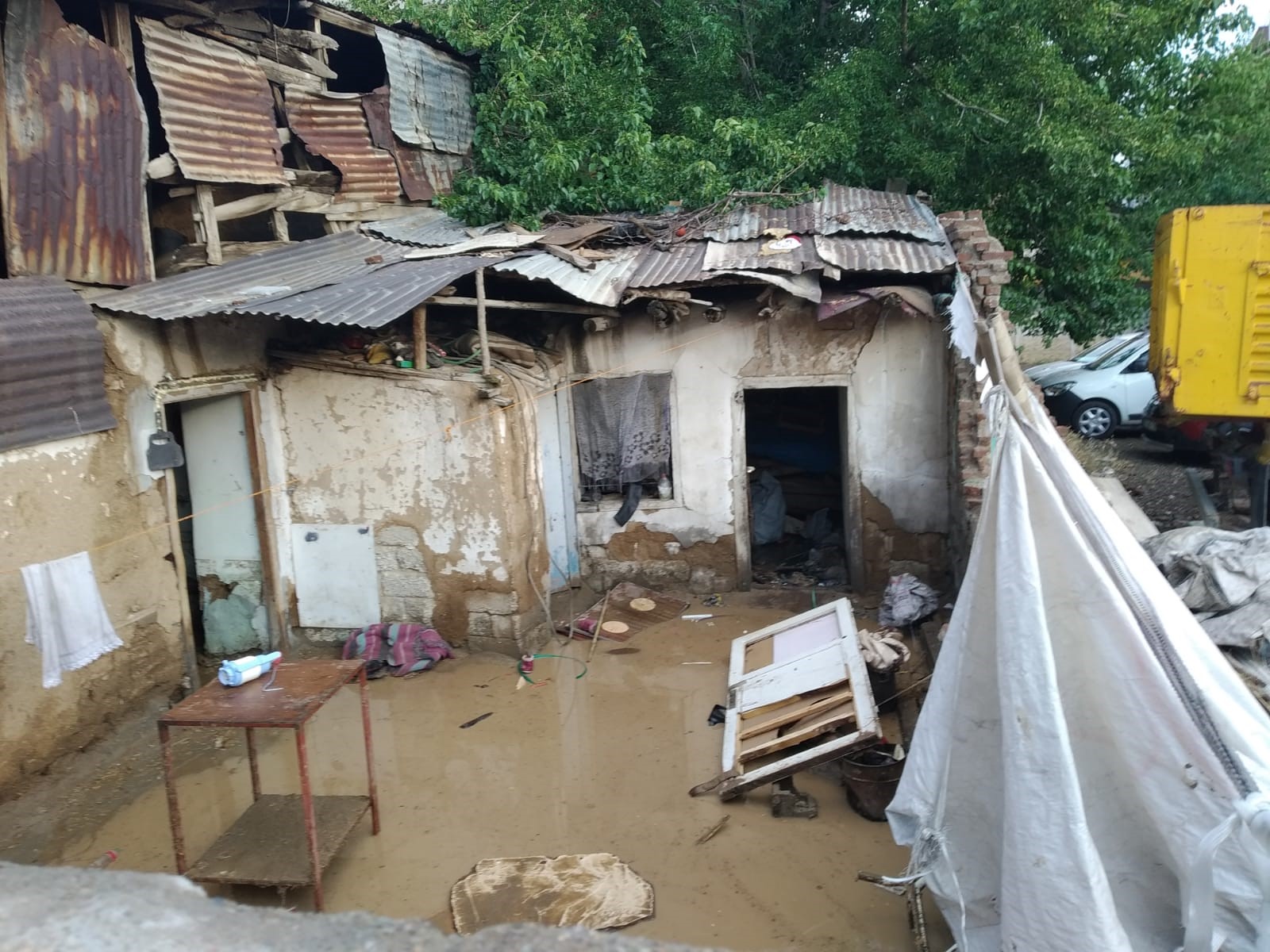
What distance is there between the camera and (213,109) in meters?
7.30

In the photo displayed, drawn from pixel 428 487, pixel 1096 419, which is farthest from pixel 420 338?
pixel 1096 419

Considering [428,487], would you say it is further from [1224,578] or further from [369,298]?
[1224,578]

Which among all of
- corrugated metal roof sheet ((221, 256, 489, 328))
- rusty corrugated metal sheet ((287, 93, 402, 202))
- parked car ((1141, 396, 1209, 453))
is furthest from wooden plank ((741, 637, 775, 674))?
parked car ((1141, 396, 1209, 453))

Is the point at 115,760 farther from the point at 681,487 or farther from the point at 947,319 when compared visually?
the point at 947,319

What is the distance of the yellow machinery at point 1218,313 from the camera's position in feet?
23.3

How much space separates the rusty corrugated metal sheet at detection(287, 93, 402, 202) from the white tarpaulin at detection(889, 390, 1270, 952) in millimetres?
7329

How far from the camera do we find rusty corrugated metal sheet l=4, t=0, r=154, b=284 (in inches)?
224

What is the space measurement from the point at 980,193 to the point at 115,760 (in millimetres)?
10352

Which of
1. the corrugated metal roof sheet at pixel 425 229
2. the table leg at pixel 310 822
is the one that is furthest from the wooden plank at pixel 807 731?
the corrugated metal roof sheet at pixel 425 229

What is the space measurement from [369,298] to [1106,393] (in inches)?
A: 449

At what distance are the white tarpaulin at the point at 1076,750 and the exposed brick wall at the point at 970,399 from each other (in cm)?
282

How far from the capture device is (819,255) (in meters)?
7.76

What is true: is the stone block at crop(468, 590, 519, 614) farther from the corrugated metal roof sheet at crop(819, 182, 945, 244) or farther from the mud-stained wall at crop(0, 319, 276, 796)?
the corrugated metal roof sheet at crop(819, 182, 945, 244)

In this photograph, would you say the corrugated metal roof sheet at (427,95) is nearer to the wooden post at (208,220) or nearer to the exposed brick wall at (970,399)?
the wooden post at (208,220)
